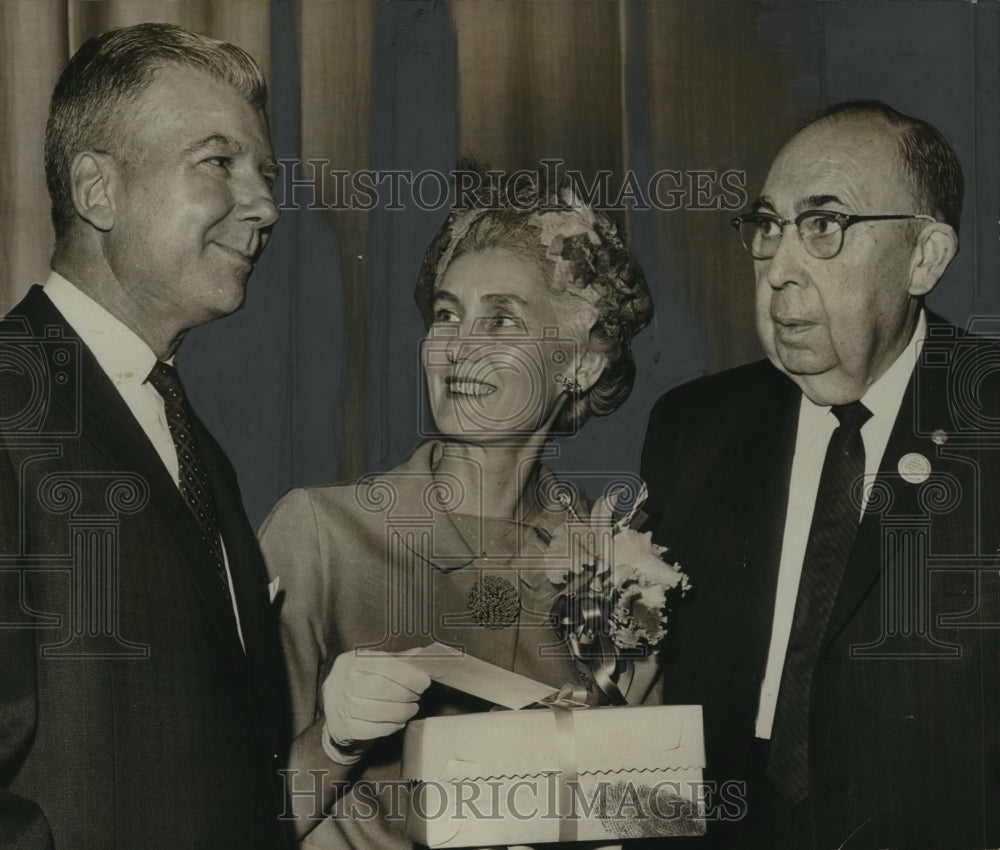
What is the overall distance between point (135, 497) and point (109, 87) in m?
1.27

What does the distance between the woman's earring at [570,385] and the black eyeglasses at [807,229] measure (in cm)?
70

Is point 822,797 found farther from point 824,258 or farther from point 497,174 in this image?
point 497,174

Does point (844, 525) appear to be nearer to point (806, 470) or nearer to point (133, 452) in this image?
point (806, 470)

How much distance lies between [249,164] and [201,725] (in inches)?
67.6

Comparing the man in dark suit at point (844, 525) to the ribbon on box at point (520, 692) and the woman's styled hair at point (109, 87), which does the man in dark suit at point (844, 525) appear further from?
the woman's styled hair at point (109, 87)

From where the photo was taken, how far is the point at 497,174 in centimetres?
471

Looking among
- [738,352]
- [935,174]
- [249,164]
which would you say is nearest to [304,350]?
[249,164]

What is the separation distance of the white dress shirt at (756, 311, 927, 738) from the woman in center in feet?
1.31

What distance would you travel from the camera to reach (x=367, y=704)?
14.6ft

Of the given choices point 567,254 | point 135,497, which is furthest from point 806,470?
point 135,497

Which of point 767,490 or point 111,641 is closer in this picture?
point 111,641

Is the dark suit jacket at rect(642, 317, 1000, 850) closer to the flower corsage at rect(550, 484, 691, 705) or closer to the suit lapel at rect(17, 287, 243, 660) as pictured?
the flower corsage at rect(550, 484, 691, 705)

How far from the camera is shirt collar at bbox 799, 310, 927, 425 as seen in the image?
4.71m

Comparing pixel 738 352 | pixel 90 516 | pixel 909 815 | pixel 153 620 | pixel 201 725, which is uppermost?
pixel 738 352
